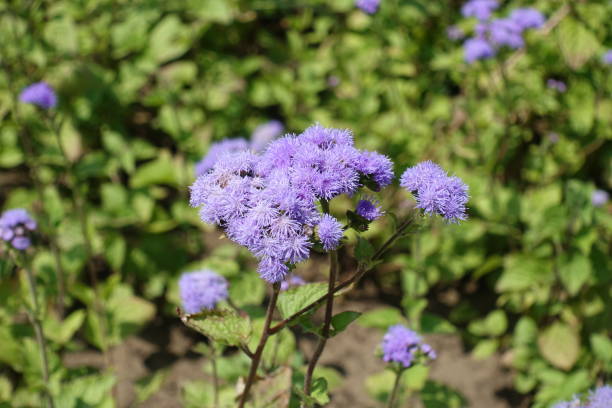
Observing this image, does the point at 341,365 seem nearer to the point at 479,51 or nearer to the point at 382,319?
the point at 382,319

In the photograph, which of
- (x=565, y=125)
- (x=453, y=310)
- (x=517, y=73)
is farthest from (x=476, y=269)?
(x=517, y=73)

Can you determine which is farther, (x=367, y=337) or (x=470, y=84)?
(x=470, y=84)

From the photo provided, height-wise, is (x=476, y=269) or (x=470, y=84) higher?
(x=470, y=84)

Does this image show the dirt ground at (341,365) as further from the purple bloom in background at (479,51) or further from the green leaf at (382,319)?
the purple bloom in background at (479,51)

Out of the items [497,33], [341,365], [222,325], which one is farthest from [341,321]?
[497,33]

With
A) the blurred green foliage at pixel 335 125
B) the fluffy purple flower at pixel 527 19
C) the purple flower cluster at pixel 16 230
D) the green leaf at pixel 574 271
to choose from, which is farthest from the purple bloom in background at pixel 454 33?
the purple flower cluster at pixel 16 230

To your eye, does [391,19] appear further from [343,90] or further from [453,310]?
[453,310]
